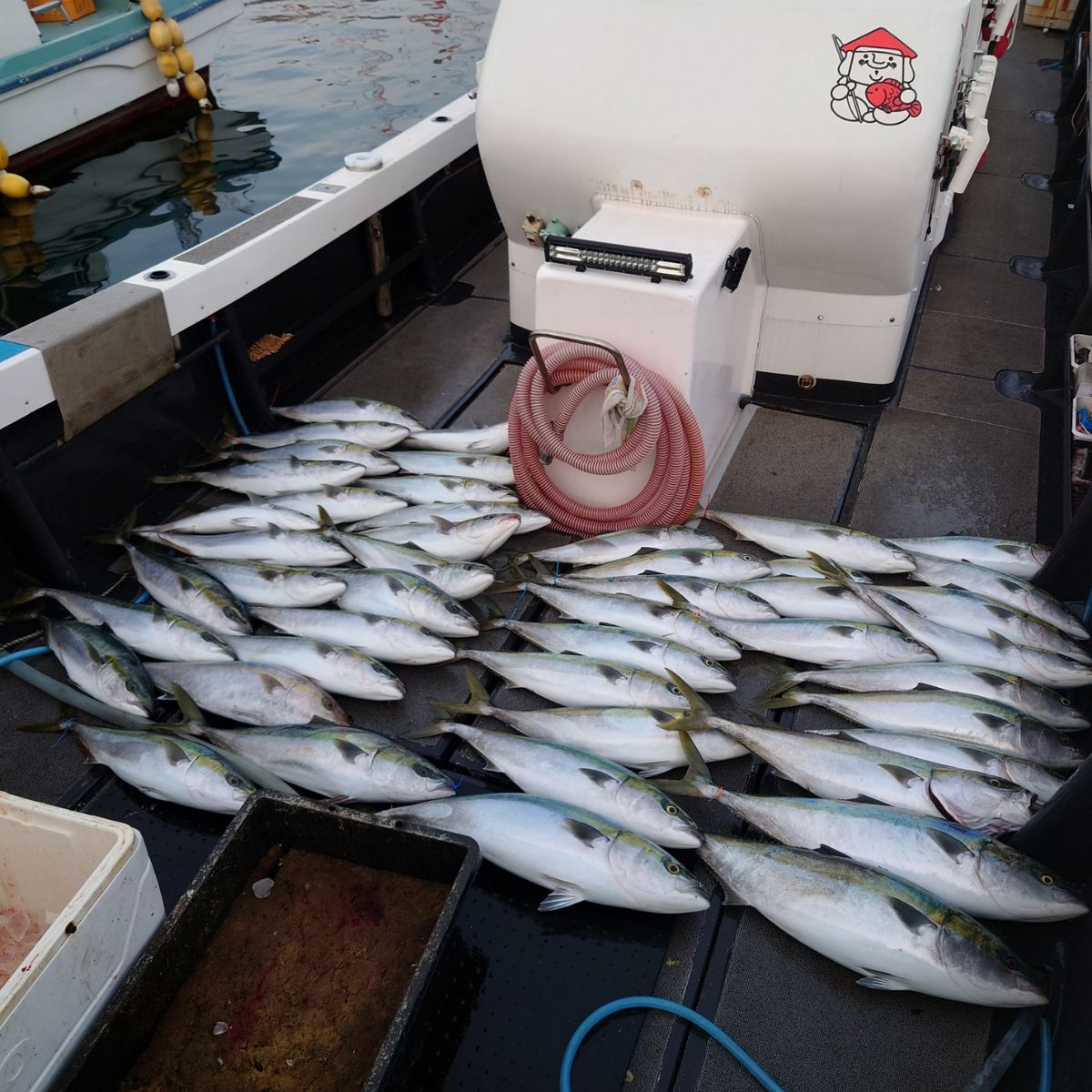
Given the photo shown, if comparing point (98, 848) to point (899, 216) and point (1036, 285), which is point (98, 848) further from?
point (1036, 285)

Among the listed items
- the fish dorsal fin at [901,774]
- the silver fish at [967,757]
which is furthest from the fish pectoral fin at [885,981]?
the silver fish at [967,757]

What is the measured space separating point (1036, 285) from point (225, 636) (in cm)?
485

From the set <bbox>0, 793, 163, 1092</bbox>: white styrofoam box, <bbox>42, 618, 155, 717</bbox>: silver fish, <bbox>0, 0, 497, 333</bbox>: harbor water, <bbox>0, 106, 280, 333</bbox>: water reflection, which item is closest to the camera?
<bbox>0, 793, 163, 1092</bbox>: white styrofoam box

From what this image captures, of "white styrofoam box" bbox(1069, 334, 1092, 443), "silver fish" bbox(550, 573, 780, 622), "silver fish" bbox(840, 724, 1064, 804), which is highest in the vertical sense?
"white styrofoam box" bbox(1069, 334, 1092, 443)

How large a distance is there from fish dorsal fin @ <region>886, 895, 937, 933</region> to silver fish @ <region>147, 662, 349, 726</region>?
1.55 metres

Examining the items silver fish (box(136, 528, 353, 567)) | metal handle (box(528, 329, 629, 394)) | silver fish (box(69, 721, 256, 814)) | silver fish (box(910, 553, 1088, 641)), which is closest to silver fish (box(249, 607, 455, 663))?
silver fish (box(136, 528, 353, 567))

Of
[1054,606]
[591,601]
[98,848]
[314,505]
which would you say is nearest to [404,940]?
[98,848]

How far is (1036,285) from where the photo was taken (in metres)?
5.22

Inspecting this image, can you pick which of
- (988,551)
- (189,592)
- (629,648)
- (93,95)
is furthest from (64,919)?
(93,95)

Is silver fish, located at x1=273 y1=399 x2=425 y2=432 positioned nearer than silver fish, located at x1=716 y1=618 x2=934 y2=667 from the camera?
No

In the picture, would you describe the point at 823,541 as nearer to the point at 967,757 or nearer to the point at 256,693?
the point at 967,757

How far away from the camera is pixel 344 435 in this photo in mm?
3973

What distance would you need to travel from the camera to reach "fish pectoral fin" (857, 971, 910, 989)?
6.61 ft

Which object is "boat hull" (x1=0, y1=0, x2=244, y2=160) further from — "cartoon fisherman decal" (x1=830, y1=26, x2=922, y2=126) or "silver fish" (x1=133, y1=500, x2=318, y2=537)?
"cartoon fisherman decal" (x1=830, y1=26, x2=922, y2=126)
